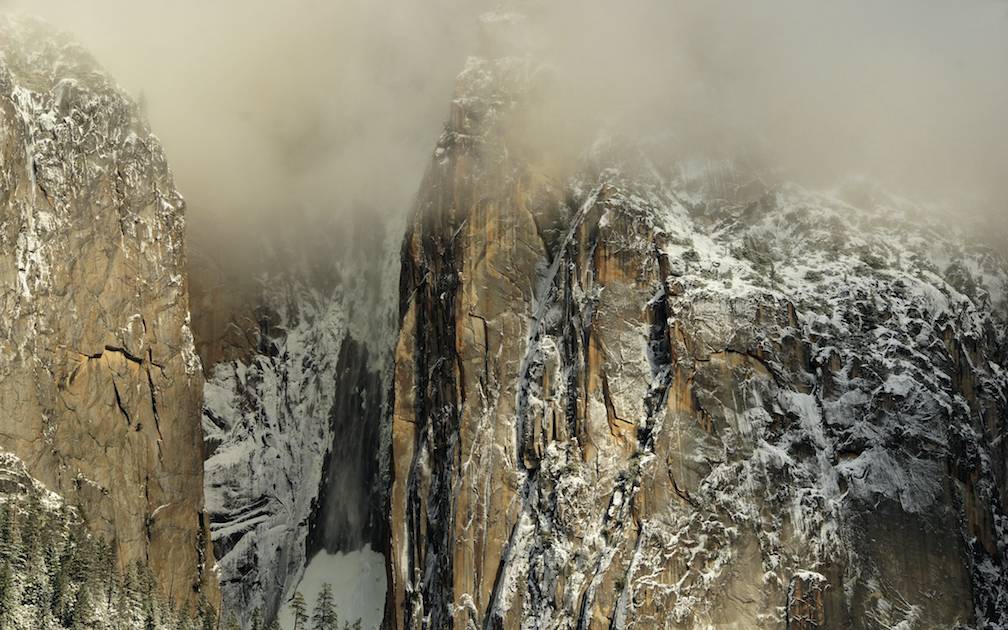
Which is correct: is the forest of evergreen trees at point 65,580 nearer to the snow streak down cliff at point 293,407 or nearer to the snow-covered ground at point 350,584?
the snow-covered ground at point 350,584

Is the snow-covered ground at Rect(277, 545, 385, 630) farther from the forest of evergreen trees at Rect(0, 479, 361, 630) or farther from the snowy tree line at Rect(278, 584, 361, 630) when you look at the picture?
the forest of evergreen trees at Rect(0, 479, 361, 630)

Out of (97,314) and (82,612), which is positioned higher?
(97,314)

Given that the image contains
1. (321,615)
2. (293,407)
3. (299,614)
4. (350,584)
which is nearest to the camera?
(299,614)

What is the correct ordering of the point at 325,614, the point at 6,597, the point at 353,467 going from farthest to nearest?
1. the point at 353,467
2. the point at 325,614
3. the point at 6,597

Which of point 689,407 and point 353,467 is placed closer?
point 689,407

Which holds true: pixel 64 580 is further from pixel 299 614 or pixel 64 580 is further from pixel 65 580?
pixel 299 614

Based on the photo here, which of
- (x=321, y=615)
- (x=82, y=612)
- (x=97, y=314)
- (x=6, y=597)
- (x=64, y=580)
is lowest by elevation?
(x=82, y=612)

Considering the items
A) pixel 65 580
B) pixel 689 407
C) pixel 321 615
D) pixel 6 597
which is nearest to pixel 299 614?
pixel 321 615
